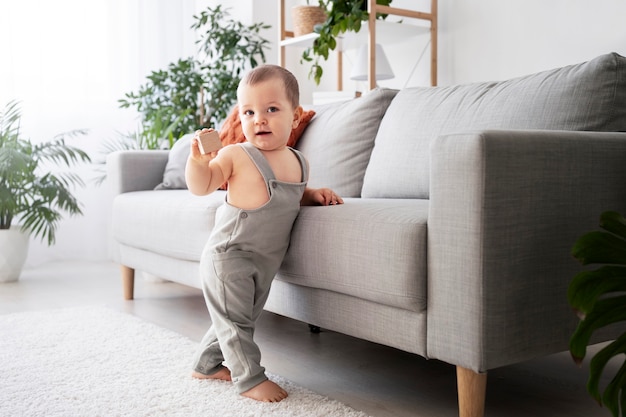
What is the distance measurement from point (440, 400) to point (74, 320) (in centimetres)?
141

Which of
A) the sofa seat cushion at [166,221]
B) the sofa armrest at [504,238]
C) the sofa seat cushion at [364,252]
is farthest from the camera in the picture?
the sofa seat cushion at [166,221]

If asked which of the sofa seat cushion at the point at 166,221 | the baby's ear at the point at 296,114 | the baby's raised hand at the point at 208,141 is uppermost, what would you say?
the baby's ear at the point at 296,114

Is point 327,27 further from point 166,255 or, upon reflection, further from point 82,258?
point 82,258

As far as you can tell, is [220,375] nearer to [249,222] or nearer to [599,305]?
[249,222]

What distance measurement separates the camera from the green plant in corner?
1.08 meters

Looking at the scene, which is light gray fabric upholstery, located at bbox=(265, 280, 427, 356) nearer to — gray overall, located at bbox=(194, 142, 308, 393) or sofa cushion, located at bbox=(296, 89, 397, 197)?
gray overall, located at bbox=(194, 142, 308, 393)

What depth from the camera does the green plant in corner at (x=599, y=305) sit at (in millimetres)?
1077

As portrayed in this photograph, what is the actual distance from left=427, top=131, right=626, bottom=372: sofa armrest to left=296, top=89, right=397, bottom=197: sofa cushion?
94 cm

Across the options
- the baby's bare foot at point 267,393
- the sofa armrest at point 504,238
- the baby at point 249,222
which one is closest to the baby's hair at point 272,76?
the baby at point 249,222

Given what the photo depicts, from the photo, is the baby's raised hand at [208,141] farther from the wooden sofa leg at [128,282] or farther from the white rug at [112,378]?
the wooden sofa leg at [128,282]

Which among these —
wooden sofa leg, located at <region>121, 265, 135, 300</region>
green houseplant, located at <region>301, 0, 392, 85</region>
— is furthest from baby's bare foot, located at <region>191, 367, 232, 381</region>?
green houseplant, located at <region>301, 0, 392, 85</region>

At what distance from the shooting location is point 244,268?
159 cm

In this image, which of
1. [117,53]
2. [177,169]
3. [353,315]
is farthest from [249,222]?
[117,53]

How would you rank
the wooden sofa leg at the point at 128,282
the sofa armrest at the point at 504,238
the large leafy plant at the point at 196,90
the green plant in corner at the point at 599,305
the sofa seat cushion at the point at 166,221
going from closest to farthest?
1. the green plant in corner at the point at 599,305
2. the sofa armrest at the point at 504,238
3. the sofa seat cushion at the point at 166,221
4. the wooden sofa leg at the point at 128,282
5. the large leafy plant at the point at 196,90
